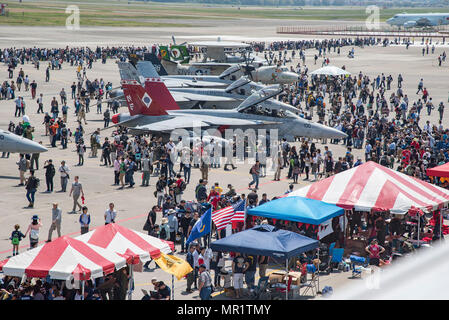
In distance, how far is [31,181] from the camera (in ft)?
72.9

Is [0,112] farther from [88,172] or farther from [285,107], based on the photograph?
[285,107]

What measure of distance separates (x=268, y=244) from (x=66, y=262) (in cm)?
466

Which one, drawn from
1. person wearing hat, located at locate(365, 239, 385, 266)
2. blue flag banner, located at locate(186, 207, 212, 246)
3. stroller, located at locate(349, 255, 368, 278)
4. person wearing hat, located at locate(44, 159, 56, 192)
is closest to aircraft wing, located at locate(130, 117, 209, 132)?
person wearing hat, located at locate(44, 159, 56, 192)

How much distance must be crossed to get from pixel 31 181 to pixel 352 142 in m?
20.4

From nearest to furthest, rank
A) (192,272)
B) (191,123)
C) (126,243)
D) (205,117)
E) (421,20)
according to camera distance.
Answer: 1. (126,243)
2. (192,272)
3. (191,123)
4. (205,117)
5. (421,20)

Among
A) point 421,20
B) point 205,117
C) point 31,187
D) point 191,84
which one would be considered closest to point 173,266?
point 31,187

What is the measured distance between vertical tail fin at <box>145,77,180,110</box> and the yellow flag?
70.7 feet

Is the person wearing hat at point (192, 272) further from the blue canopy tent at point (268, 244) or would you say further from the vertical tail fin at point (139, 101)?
the vertical tail fin at point (139, 101)

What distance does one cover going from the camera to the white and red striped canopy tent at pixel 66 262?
12664 mm

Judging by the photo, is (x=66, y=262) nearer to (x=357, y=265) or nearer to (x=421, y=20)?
(x=357, y=265)

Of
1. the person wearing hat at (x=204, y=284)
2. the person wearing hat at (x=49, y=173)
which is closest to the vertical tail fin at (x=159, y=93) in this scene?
the person wearing hat at (x=49, y=173)

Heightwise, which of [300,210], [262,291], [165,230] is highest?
[300,210]

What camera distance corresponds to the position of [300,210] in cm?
1692
